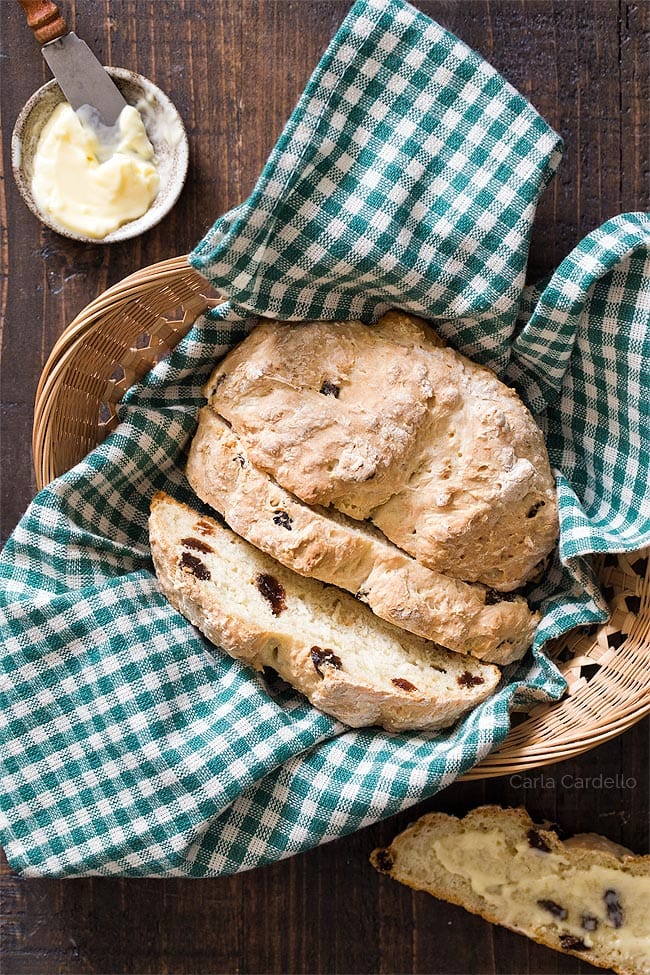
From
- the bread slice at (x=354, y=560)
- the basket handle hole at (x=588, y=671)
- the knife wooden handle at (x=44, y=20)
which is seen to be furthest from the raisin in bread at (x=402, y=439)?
the knife wooden handle at (x=44, y=20)

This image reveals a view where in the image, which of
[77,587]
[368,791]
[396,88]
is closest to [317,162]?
[396,88]

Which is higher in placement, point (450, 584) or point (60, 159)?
point (60, 159)

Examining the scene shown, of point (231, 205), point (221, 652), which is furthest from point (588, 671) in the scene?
point (231, 205)

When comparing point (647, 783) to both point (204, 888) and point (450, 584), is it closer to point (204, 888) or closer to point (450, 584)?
point (450, 584)

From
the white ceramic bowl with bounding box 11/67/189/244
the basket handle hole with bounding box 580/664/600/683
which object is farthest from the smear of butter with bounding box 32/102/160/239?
the basket handle hole with bounding box 580/664/600/683

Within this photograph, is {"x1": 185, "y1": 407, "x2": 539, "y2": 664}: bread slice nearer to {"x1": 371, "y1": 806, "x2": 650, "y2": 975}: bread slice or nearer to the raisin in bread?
the raisin in bread
